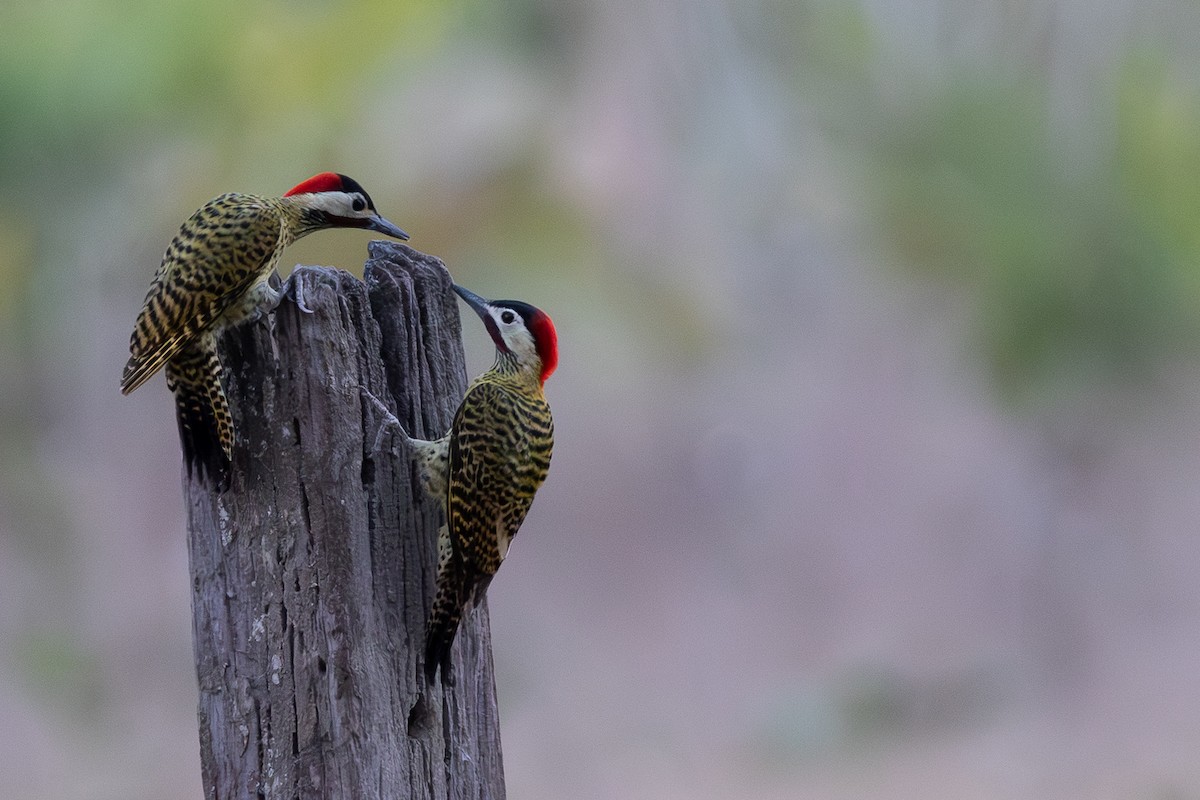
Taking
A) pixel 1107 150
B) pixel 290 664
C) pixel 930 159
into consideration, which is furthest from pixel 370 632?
pixel 1107 150

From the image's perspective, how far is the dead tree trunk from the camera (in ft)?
5.18

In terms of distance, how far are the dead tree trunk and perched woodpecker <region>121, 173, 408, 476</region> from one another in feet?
0.11

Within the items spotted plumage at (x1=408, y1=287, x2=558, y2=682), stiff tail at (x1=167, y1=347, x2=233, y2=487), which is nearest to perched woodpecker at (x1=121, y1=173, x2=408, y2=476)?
stiff tail at (x1=167, y1=347, x2=233, y2=487)

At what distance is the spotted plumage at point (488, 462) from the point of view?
66.7 inches

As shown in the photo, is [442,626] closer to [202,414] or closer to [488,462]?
[488,462]

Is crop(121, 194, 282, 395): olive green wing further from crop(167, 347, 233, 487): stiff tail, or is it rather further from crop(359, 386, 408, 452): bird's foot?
crop(359, 386, 408, 452): bird's foot

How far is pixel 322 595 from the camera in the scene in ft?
5.24

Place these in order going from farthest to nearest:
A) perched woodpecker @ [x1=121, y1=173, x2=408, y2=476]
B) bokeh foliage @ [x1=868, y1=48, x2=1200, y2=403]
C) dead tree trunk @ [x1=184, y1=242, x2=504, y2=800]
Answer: bokeh foliage @ [x1=868, y1=48, x2=1200, y2=403]
perched woodpecker @ [x1=121, y1=173, x2=408, y2=476]
dead tree trunk @ [x1=184, y1=242, x2=504, y2=800]

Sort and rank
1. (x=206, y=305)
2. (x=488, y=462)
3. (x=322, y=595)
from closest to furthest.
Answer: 1. (x=322, y=595)
2. (x=206, y=305)
3. (x=488, y=462)

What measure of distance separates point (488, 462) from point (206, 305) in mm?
502

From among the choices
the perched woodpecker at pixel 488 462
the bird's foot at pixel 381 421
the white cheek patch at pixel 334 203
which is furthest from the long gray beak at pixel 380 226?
the bird's foot at pixel 381 421

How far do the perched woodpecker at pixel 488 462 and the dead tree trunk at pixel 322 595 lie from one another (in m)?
0.03

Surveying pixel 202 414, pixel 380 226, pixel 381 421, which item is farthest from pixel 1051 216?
pixel 202 414

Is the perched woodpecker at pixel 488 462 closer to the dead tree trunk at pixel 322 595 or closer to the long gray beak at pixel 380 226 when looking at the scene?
the dead tree trunk at pixel 322 595
